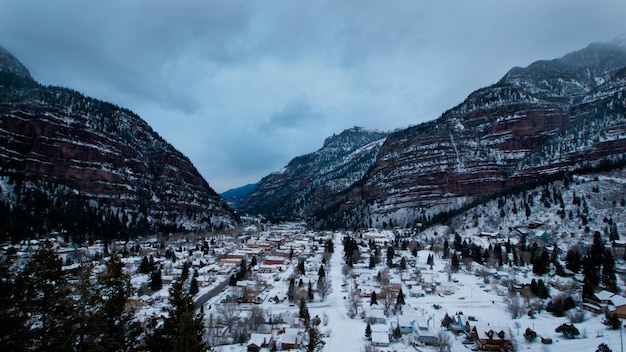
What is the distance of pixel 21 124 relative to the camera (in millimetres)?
136000

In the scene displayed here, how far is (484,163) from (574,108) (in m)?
55.6

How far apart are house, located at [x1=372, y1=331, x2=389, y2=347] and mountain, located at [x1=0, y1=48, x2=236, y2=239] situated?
8794 centimetres

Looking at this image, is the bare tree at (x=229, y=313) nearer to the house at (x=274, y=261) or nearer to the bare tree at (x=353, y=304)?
the bare tree at (x=353, y=304)

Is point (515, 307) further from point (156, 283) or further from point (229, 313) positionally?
point (156, 283)

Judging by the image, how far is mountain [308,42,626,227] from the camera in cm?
14325

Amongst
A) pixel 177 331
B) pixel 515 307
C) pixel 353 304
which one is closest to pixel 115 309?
pixel 177 331

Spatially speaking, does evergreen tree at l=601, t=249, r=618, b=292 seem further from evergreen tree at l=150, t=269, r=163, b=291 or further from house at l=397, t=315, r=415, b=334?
evergreen tree at l=150, t=269, r=163, b=291

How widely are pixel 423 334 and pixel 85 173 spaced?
145 metres

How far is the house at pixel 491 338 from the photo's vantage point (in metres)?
37.8

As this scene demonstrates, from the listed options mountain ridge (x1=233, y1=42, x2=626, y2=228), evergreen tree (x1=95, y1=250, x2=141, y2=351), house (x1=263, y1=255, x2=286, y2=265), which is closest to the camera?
evergreen tree (x1=95, y1=250, x2=141, y2=351)

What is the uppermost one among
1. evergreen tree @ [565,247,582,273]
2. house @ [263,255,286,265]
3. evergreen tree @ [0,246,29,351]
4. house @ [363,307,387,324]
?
evergreen tree @ [0,246,29,351]

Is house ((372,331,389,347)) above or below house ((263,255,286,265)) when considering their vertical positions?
below

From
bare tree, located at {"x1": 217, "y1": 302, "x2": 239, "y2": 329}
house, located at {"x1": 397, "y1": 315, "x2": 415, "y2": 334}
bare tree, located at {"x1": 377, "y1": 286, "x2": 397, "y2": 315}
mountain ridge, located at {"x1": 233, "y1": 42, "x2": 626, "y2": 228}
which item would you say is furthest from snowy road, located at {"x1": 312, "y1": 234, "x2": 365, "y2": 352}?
mountain ridge, located at {"x1": 233, "y1": 42, "x2": 626, "y2": 228}

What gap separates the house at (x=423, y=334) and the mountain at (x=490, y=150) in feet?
334
